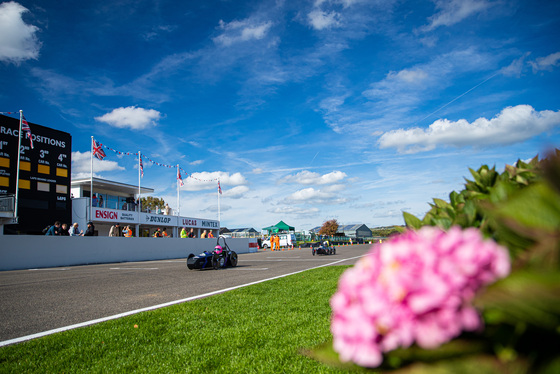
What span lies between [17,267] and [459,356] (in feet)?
63.6

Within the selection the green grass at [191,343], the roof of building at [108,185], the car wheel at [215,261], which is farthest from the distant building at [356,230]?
the green grass at [191,343]

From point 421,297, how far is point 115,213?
3903 cm

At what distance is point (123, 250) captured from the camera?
68.9ft

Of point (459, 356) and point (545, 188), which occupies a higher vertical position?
point (545, 188)

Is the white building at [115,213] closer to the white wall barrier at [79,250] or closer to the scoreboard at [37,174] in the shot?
the scoreboard at [37,174]

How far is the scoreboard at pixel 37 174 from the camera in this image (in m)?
26.6

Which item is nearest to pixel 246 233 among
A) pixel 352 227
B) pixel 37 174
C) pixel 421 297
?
pixel 37 174

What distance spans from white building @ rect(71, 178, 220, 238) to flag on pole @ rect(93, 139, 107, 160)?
5.63 metres

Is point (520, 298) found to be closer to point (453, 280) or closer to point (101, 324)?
point (453, 280)

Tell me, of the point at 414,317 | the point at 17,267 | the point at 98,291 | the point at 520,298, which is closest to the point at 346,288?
the point at 414,317

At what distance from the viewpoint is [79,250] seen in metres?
18.5

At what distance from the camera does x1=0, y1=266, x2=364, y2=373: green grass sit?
3.32m

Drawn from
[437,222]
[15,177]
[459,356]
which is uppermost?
[15,177]

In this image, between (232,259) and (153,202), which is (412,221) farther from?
(153,202)
